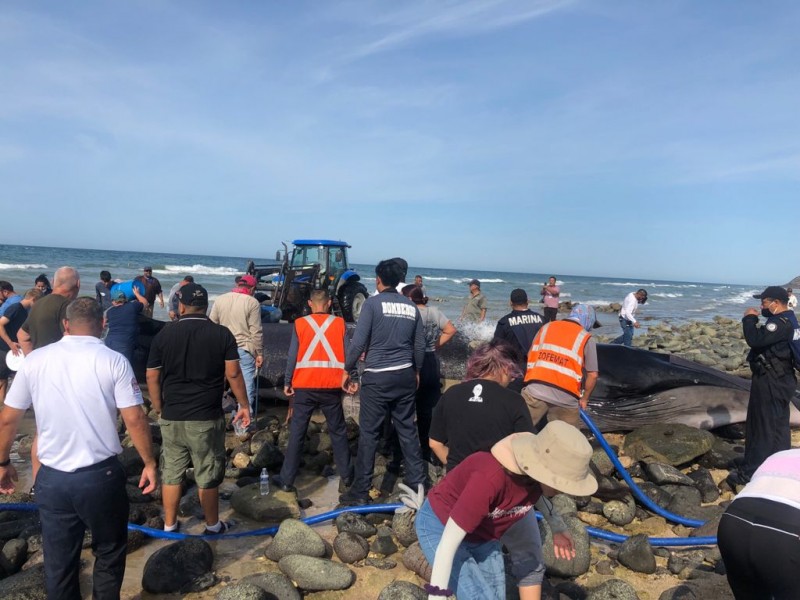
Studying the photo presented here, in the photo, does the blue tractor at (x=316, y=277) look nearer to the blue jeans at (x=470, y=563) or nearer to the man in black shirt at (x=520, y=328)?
the man in black shirt at (x=520, y=328)

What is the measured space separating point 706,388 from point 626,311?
604 cm

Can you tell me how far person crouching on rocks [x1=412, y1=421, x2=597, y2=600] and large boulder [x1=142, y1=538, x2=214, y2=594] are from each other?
185 centimetres

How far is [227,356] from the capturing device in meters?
4.20

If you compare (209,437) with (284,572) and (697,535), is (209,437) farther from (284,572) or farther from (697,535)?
(697,535)

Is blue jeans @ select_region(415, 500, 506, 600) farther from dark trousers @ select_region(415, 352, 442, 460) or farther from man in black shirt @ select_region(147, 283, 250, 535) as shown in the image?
dark trousers @ select_region(415, 352, 442, 460)

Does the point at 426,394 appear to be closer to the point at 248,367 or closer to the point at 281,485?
the point at 281,485

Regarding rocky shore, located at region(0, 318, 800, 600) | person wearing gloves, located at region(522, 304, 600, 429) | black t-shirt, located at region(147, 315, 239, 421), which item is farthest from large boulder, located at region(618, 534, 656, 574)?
black t-shirt, located at region(147, 315, 239, 421)

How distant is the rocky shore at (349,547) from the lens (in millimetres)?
3613

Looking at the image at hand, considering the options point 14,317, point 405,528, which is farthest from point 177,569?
point 14,317

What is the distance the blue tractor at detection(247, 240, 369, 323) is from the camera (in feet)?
44.4

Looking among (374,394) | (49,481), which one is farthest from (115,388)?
(374,394)

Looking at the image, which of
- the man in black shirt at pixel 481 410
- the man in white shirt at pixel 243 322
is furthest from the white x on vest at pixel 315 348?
the man in black shirt at pixel 481 410

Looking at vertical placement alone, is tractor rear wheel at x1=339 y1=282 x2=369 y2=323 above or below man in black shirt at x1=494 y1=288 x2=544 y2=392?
below

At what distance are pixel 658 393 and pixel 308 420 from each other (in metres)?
4.73
